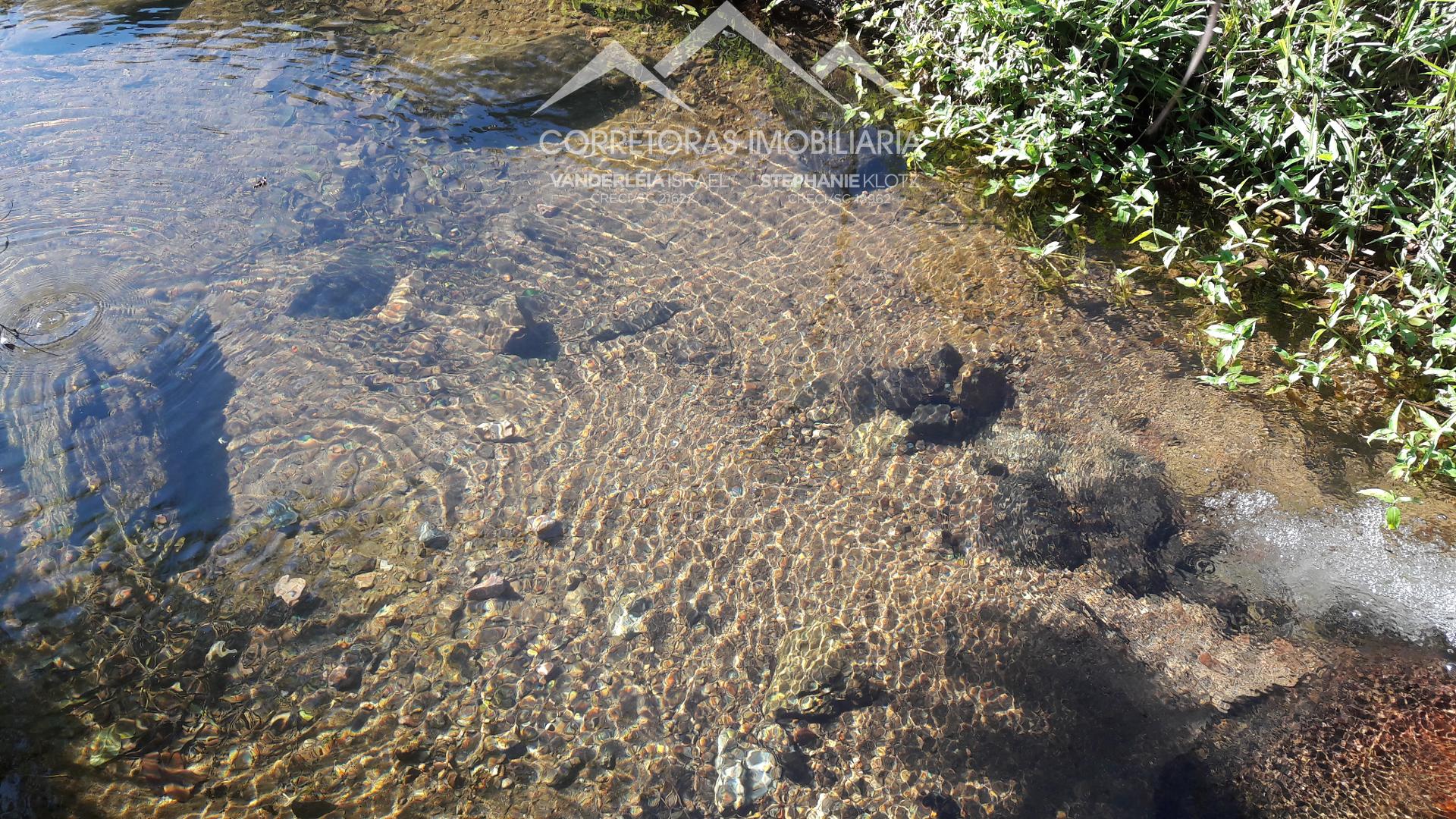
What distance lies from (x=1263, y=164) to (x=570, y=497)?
4.00 m

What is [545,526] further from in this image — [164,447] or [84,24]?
[84,24]

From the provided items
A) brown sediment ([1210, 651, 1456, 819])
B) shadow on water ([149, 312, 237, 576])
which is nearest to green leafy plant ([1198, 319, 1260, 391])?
brown sediment ([1210, 651, 1456, 819])

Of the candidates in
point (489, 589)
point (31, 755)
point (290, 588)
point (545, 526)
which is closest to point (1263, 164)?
point (545, 526)

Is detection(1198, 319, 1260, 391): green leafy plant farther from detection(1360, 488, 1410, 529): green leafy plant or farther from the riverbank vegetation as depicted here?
detection(1360, 488, 1410, 529): green leafy plant

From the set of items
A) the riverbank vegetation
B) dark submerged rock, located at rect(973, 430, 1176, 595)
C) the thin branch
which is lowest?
dark submerged rock, located at rect(973, 430, 1176, 595)

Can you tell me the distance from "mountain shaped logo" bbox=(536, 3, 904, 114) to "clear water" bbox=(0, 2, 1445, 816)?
0.92 metres

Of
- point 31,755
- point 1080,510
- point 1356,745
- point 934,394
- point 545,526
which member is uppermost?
point 934,394

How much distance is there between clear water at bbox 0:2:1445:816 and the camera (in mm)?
2748

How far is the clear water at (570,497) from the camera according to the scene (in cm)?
275

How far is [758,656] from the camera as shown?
299cm

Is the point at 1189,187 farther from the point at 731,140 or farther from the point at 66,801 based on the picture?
the point at 66,801

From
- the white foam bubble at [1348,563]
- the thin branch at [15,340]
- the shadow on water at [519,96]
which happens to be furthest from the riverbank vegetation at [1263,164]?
the thin branch at [15,340]

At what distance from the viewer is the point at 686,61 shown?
19.6 feet

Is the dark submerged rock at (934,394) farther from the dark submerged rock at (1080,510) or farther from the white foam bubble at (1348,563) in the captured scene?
the white foam bubble at (1348,563)
